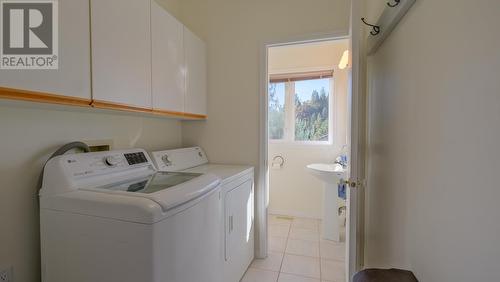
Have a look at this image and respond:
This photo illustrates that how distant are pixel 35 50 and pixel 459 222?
5.46 ft

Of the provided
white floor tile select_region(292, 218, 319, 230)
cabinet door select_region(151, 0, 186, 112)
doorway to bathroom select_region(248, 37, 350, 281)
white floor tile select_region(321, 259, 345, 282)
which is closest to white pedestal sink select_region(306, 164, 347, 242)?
doorway to bathroom select_region(248, 37, 350, 281)

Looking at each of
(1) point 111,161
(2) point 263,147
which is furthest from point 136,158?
(2) point 263,147

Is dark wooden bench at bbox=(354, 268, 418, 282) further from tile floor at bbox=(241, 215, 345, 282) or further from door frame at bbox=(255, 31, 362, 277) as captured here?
door frame at bbox=(255, 31, 362, 277)

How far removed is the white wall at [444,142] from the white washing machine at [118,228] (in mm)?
952

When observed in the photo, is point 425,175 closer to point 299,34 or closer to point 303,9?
point 299,34

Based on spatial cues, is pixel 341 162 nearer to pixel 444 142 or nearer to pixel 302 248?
pixel 302 248

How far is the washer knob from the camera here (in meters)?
1.28

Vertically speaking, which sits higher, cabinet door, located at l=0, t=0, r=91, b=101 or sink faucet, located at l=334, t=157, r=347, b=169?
cabinet door, located at l=0, t=0, r=91, b=101

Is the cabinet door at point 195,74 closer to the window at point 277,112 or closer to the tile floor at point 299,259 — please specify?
the window at point 277,112

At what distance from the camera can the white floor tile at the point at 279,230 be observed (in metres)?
2.70

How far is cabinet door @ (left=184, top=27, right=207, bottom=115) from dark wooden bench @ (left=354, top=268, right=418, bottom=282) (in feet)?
5.49

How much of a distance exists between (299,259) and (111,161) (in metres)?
1.92

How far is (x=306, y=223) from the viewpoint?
302 centimetres

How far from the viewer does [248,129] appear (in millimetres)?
2189
